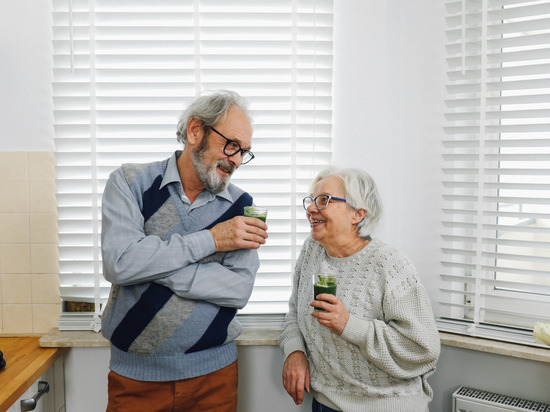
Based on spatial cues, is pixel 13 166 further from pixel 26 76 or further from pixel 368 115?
pixel 368 115

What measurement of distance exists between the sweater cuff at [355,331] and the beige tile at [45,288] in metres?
1.43

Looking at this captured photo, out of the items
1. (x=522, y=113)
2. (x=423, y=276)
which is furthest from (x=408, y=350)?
(x=522, y=113)

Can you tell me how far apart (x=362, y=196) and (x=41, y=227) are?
4.99 ft

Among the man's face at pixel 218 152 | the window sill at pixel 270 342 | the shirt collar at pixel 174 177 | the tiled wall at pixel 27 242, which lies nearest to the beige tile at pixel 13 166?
the tiled wall at pixel 27 242

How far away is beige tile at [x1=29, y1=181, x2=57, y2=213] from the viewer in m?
2.28

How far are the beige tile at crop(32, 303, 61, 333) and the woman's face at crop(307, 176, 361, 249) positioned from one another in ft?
4.39

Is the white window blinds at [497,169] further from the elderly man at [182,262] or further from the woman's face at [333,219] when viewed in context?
the elderly man at [182,262]

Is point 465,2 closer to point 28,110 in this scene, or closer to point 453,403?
point 453,403

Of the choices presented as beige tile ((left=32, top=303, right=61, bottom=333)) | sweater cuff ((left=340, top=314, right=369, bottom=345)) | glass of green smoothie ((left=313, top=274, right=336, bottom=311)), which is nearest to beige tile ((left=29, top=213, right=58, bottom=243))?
beige tile ((left=32, top=303, right=61, bottom=333))

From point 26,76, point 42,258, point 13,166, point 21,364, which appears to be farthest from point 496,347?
point 26,76

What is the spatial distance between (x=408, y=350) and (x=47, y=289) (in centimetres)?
168

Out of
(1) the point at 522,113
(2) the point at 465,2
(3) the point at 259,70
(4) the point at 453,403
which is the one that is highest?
(2) the point at 465,2

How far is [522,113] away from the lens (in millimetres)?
2055

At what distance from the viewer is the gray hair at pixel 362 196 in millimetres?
1830
